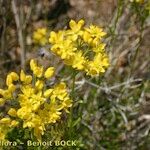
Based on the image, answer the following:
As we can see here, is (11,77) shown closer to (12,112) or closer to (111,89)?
(12,112)

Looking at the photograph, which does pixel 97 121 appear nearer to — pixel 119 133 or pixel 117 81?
pixel 119 133

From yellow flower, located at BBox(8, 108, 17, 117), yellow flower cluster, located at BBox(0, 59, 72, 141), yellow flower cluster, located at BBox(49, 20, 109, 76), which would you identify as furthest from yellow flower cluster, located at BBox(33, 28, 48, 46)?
yellow flower, located at BBox(8, 108, 17, 117)

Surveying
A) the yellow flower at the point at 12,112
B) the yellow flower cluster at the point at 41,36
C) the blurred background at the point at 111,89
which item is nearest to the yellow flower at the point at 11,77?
the yellow flower at the point at 12,112

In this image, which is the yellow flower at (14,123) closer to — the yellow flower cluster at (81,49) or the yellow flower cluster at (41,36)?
the yellow flower cluster at (81,49)

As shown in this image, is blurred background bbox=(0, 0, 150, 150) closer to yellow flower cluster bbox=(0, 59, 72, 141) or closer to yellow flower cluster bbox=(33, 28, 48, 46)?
yellow flower cluster bbox=(33, 28, 48, 46)

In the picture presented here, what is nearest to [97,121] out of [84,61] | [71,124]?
[71,124]

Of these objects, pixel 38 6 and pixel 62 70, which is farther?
pixel 38 6

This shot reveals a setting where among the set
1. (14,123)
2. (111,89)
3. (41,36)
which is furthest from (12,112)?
(41,36)

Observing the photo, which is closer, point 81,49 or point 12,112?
point 12,112

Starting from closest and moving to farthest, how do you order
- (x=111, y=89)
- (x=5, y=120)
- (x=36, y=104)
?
(x=36, y=104)
(x=5, y=120)
(x=111, y=89)
